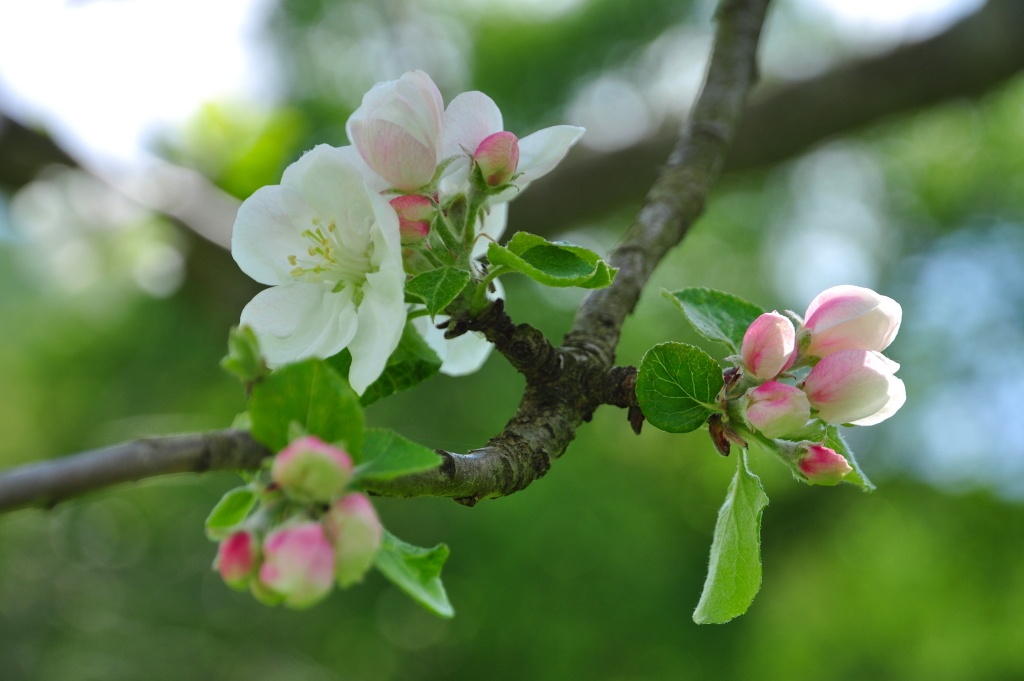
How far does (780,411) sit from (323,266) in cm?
33

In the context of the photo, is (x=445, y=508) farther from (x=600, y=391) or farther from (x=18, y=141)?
(x=600, y=391)

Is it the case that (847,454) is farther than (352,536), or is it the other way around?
(847,454)

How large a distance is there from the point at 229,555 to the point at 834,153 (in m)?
2.88

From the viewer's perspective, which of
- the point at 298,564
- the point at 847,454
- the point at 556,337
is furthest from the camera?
the point at 556,337

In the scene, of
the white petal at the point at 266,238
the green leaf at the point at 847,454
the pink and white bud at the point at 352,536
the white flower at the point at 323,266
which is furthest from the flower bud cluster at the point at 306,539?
the green leaf at the point at 847,454

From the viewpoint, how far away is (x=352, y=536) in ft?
1.10

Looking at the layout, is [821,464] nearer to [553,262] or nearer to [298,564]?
[553,262]

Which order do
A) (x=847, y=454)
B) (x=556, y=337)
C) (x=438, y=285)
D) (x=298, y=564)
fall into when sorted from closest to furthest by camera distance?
(x=298, y=564) → (x=438, y=285) → (x=847, y=454) → (x=556, y=337)

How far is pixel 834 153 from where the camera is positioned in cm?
276

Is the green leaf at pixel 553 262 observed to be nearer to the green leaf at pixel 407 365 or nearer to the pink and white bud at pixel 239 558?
the green leaf at pixel 407 365

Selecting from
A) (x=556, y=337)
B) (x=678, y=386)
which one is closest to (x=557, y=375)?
(x=678, y=386)

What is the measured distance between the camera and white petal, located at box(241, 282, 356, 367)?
0.51 meters

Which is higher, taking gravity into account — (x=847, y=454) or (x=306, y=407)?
(x=847, y=454)

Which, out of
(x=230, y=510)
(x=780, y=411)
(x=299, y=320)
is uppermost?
(x=780, y=411)
